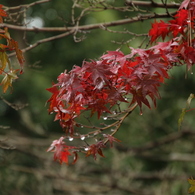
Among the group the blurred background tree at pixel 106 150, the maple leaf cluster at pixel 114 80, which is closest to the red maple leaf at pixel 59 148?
the maple leaf cluster at pixel 114 80

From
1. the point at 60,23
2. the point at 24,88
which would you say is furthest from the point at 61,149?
the point at 60,23

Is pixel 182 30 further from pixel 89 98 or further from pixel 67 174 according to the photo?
pixel 67 174

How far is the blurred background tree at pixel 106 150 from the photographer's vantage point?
4004mm

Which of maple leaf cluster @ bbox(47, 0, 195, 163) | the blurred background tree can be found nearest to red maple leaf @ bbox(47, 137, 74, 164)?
maple leaf cluster @ bbox(47, 0, 195, 163)

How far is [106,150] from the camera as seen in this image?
224 inches

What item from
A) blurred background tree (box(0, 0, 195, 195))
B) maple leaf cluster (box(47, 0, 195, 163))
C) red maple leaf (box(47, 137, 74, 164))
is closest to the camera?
maple leaf cluster (box(47, 0, 195, 163))

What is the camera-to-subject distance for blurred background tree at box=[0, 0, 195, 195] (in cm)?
400

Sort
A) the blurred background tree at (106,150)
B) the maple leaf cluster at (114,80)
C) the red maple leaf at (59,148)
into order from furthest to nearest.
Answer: the blurred background tree at (106,150) → the red maple leaf at (59,148) → the maple leaf cluster at (114,80)

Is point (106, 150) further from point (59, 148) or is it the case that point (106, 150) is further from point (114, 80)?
point (114, 80)

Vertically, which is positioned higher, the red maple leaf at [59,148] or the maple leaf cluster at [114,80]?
the maple leaf cluster at [114,80]

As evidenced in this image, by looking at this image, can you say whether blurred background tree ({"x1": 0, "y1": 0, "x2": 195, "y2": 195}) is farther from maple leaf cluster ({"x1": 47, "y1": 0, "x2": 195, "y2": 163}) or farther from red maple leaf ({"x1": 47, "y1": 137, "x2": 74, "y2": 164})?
red maple leaf ({"x1": 47, "y1": 137, "x2": 74, "y2": 164})

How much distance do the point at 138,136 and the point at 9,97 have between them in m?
2.45

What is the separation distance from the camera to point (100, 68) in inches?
44.5

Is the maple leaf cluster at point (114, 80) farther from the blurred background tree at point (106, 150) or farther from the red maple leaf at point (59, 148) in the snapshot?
the blurred background tree at point (106, 150)
